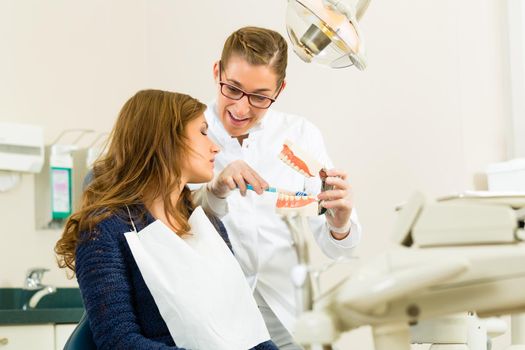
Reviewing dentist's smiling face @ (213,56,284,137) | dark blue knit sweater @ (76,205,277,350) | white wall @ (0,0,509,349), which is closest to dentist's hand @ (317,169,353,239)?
dentist's smiling face @ (213,56,284,137)

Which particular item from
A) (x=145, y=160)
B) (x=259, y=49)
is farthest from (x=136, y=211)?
(x=259, y=49)

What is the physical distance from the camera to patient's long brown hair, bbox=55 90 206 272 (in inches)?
70.2

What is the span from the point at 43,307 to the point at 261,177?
1.44 m

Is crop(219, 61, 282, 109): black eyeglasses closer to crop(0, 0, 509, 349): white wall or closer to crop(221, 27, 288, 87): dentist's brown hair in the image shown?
crop(221, 27, 288, 87): dentist's brown hair

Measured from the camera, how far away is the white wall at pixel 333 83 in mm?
2850

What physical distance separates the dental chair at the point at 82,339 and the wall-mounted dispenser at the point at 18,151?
5.59 feet

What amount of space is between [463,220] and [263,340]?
0.85m

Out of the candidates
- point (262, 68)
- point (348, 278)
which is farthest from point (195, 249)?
point (348, 278)

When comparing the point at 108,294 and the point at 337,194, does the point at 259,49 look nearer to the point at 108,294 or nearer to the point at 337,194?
the point at 337,194

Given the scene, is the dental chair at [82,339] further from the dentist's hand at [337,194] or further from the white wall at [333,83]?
the white wall at [333,83]

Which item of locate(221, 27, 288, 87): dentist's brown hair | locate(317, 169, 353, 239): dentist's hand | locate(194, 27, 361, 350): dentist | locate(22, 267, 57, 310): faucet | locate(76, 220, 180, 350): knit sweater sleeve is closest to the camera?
locate(76, 220, 180, 350): knit sweater sleeve

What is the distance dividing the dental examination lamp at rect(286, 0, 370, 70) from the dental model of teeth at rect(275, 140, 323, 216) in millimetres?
233

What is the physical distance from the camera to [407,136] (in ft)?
9.53

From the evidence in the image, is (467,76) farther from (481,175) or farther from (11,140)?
(11,140)
